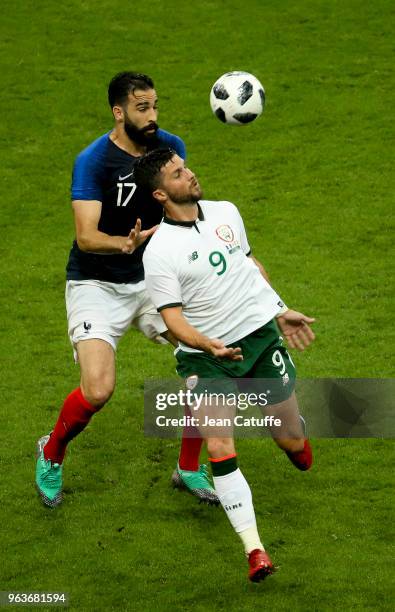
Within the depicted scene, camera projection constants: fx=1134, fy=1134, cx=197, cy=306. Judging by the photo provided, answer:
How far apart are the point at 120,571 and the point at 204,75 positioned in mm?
9669

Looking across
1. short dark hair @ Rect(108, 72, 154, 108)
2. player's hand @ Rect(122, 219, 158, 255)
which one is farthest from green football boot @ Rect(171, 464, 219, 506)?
short dark hair @ Rect(108, 72, 154, 108)

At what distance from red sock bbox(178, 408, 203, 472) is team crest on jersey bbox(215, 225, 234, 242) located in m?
1.48

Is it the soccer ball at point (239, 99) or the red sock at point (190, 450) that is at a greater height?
the soccer ball at point (239, 99)

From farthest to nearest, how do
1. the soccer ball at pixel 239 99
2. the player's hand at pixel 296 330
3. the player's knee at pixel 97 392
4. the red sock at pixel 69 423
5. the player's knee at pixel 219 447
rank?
the soccer ball at pixel 239 99 → the red sock at pixel 69 423 → the player's knee at pixel 97 392 → the player's hand at pixel 296 330 → the player's knee at pixel 219 447

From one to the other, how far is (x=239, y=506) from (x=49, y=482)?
5.63 feet

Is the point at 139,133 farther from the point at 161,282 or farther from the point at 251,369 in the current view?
the point at 251,369

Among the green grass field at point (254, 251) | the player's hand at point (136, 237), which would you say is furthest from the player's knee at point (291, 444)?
the player's hand at point (136, 237)

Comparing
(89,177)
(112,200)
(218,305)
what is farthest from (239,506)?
(89,177)

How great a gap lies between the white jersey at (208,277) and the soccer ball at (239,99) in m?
2.47

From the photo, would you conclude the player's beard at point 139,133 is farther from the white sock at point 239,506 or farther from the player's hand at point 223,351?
the white sock at point 239,506

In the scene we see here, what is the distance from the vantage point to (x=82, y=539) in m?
7.25

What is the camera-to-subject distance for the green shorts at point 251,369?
682 centimetres

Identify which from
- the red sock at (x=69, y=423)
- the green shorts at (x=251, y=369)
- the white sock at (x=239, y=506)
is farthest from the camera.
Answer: the red sock at (x=69, y=423)

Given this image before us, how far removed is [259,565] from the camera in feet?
20.6
